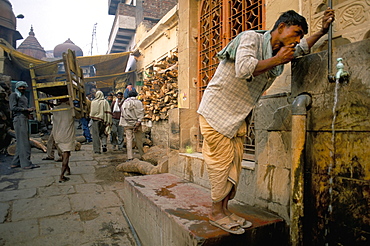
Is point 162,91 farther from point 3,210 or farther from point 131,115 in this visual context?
point 3,210

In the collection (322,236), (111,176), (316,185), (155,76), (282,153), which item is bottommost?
(111,176)

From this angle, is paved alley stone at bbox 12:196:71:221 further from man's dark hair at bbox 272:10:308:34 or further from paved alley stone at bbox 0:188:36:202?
man's dark hair at bbox 272:10:308:34

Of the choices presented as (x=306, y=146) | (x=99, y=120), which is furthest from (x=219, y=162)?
(x=99, y=120)

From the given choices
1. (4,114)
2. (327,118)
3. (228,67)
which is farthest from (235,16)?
(4,114)

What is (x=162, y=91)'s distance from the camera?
8.10 m

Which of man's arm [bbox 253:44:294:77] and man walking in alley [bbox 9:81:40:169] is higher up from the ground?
man's arm [bbox 253:44:294:77]

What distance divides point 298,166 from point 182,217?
42.3 inches

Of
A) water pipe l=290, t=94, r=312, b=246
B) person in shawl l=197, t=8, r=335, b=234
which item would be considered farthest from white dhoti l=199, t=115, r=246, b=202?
water pipe l=290, t=94, r=312, b=246

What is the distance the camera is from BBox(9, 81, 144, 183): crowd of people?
4.76 metres

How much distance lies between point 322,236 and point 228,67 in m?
1.53

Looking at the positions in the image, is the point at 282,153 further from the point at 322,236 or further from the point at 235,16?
the point at 235,16

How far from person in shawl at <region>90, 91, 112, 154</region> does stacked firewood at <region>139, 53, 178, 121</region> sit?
1.67m

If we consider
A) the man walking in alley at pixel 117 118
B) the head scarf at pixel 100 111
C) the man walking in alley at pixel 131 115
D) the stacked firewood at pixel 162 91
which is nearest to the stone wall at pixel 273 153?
the man walking in alley at pixel 131 115

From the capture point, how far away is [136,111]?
21.9ft
